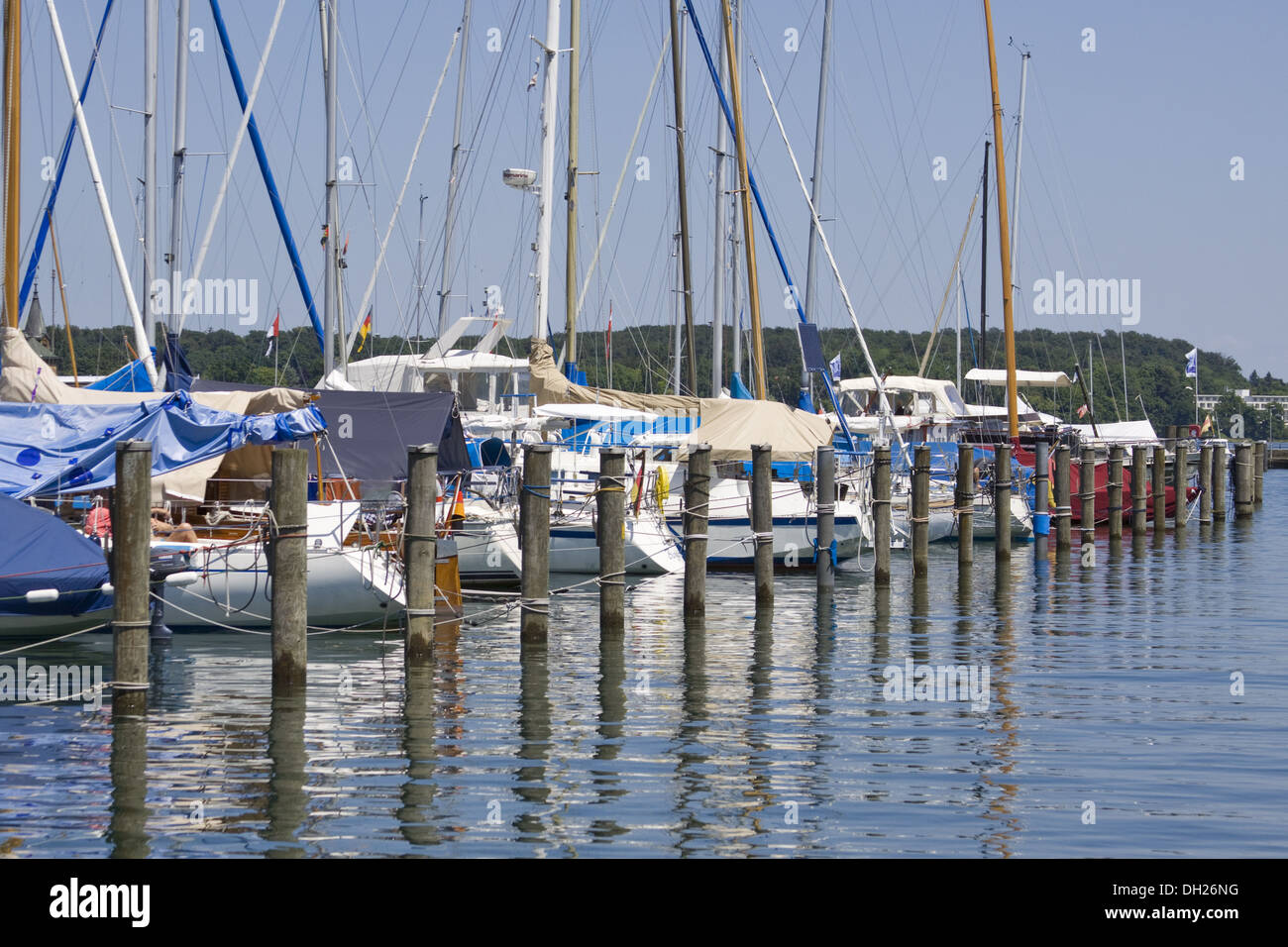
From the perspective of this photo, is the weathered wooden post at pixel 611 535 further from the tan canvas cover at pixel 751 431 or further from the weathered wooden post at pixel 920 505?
the tan canvas cover at pixel 751 431

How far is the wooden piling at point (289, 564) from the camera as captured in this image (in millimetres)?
13156

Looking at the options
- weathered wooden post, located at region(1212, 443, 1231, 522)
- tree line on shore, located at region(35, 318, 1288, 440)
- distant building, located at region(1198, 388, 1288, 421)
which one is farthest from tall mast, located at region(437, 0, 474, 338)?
distant building, located at region(1198, 388, 1288, 421)

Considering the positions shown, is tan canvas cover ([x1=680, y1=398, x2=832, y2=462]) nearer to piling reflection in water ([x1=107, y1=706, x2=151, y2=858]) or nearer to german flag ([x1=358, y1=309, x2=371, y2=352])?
german flag ([x1=358, y1=309, x2=371, y2=352])

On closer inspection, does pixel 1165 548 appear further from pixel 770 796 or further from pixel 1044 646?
pixel 770 796

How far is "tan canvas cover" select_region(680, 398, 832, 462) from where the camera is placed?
2652 centimetres

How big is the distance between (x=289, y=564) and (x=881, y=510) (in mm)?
12170

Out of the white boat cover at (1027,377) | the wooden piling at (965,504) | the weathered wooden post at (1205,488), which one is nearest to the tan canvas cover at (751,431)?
the wooden piling at (965,504)

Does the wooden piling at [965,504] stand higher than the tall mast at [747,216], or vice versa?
the tall mast at [747,216]

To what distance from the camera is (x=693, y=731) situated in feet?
43.9

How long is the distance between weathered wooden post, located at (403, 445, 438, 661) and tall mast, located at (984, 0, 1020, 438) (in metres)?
21.9

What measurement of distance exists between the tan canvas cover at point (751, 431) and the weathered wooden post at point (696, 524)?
6.08 m

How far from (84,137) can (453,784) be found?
19683 millimetres

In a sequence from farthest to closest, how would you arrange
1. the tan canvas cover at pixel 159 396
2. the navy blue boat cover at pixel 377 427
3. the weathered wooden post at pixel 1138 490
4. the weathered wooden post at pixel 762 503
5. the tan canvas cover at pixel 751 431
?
the weathered wooden post at pixel 1138 490, the tan canvas cover at pixel 751 431, the navy blue boat cover at pixel 377 427, the weathered wooden post at pixel 762 503, the tan canvas cover at pixel 159 396
